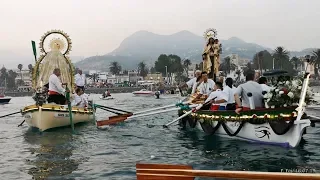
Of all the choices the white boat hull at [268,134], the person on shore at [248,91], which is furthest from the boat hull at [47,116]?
the person on shore at [248,91]

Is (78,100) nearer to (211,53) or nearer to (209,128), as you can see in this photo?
(211,53)

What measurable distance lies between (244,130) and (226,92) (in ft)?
5.77

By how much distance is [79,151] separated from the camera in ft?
40.7

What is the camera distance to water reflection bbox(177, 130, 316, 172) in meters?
9.59

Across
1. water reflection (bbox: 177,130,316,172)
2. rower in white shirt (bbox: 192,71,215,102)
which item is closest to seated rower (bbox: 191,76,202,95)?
rower in white shirt (bbox: 192,71,215,102)

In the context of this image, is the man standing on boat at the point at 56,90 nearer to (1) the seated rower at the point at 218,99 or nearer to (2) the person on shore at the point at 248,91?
(1) the seated rower at the point at 218,99

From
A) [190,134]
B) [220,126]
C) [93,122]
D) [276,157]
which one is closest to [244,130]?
[220,126]

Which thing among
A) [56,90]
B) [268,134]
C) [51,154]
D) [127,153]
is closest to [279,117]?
[268,134]

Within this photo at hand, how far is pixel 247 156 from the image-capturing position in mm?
10859

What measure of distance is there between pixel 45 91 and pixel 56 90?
0.61 m

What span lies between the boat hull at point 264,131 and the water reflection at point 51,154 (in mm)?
5306

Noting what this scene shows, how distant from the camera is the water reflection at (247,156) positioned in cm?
959

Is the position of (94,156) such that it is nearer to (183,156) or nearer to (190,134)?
(183,156)

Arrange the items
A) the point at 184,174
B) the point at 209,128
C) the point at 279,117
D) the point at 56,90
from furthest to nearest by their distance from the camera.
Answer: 1. the point at 56,90
2. the point at 209,128
3. the point at 279,117
4. the point at 184,174
